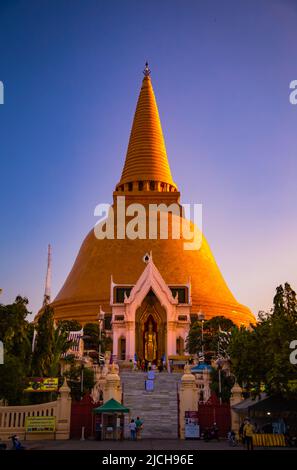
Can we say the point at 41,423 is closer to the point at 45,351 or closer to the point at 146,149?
the point at 45,351

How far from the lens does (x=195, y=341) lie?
1666 inches

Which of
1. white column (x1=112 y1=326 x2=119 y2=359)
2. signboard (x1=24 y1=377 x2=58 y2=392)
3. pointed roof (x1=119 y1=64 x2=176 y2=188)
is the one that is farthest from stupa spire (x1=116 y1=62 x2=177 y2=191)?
signboard (x1=24 y1=377 x2=58 y2=392)

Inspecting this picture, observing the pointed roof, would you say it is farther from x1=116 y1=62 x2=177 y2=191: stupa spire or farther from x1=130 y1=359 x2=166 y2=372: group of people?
x1=130 y1=359 x2=166 y2=372: group of people

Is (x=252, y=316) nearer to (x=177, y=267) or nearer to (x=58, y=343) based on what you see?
(x=177, y=267)

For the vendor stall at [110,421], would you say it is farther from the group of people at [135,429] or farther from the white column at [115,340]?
the white column at [115,340]

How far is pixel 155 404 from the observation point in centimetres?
2909

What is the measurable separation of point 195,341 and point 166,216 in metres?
22.1

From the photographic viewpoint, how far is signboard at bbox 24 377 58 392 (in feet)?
94.3

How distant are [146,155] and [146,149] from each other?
0.92 metres

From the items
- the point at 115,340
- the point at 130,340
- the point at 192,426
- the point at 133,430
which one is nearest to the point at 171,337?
the point at 130,340

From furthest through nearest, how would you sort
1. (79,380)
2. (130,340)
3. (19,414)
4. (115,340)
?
(115,340) < (130,340) < (79,380) < (19,414)

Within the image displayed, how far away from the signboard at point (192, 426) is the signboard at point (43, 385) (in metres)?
7.16

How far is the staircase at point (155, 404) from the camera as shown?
2664 cm
